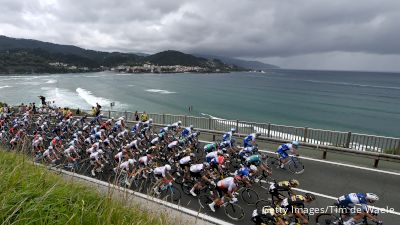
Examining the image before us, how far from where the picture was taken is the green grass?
2.54 metres

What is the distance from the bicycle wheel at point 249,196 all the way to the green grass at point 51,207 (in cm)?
613

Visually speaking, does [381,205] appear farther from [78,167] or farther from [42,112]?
[42,112]

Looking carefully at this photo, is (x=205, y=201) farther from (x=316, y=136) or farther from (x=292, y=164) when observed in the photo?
(x=316, y=136)

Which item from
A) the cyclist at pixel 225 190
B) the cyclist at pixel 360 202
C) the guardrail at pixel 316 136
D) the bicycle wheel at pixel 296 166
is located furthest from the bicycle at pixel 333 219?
the guardrail at pixel 316 136

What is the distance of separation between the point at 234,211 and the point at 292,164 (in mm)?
4663

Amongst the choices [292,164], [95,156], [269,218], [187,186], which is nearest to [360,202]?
[269,218]

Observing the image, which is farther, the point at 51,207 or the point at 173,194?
the point at 173,194

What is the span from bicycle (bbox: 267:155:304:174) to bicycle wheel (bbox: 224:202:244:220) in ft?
12.9

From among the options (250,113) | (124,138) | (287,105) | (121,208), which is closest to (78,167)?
(124,138)

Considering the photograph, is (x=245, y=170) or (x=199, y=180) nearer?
(x=245, y=170)

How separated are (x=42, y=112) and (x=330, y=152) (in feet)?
77.5

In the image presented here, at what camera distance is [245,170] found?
Result: 29.4 feet

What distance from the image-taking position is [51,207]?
9.28 feet

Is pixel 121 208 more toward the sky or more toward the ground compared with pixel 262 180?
more toward the sky
